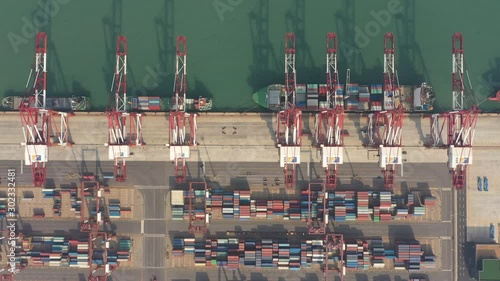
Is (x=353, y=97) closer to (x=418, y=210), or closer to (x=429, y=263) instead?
(x=418, y=210)

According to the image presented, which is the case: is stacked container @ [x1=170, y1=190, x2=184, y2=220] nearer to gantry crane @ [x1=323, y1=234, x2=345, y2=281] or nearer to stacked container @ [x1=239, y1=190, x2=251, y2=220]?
stacked container @ [x1=239, y1=190, x2=251, y2=220]

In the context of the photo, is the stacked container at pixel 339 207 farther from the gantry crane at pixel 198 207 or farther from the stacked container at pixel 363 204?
the gantry crane at pixel 198 207

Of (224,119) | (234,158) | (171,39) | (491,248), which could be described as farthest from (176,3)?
(491,248)

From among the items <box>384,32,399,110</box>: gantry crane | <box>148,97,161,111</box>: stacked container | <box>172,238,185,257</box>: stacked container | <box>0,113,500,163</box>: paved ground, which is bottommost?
<box>172,238,185,257</box>: stacked container

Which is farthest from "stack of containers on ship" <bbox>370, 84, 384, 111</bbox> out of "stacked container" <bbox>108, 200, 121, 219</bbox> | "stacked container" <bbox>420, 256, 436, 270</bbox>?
"stacked container" <bbox>108, 200, 121, 219</bbox>

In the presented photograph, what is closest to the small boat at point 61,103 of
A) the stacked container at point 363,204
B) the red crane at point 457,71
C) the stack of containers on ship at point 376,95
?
the stack of containers on ship at point 376,95
